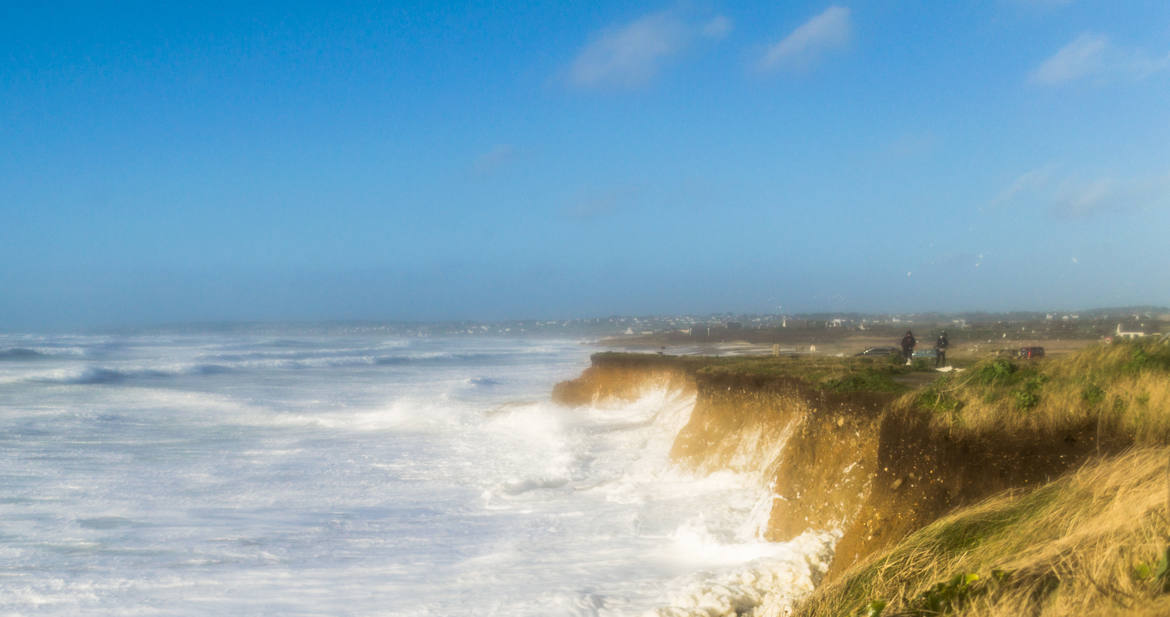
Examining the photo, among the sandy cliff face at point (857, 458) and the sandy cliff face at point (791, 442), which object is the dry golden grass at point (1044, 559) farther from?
the sandy cliff face at point (791, 442)

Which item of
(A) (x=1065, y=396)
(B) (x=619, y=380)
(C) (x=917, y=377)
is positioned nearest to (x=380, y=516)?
(A) (x=1065, y=396)

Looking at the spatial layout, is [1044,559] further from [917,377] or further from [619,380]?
[619,380]

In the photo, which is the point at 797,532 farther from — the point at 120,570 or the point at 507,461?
the point at 507,461

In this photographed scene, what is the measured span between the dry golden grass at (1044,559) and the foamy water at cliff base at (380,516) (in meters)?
2.51

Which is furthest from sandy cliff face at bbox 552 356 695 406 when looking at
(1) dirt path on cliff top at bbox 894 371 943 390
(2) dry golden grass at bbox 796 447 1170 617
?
(2) dry golden grass at bbox 796 447 1170 617

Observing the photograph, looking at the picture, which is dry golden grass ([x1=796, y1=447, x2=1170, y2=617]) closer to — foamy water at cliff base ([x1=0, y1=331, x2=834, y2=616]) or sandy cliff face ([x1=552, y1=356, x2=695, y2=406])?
foamy water at cliff base ([x1=0, y1=331, x2=834, y2=616])

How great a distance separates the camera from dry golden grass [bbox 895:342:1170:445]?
8.79 meters

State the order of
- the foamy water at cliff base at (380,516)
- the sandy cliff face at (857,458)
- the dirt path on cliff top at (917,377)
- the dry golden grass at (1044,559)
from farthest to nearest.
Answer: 1. the dirt path on cliff top at (917,377)
2. the foamy water at cliff base at (380,516)
3. the sandy cliff face at (857,458)
4. the dry golden grass at (1044,559)

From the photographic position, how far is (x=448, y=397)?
118 ft

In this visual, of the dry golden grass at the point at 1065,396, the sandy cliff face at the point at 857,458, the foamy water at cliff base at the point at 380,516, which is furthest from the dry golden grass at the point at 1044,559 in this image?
the dry golden grass at the point at 1065,396

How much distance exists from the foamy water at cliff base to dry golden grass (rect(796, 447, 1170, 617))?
2510 millimetres

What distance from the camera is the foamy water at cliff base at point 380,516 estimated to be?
31.7 ft

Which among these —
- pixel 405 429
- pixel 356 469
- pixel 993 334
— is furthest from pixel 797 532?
pixel 993 334

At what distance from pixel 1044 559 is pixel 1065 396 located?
562cm
